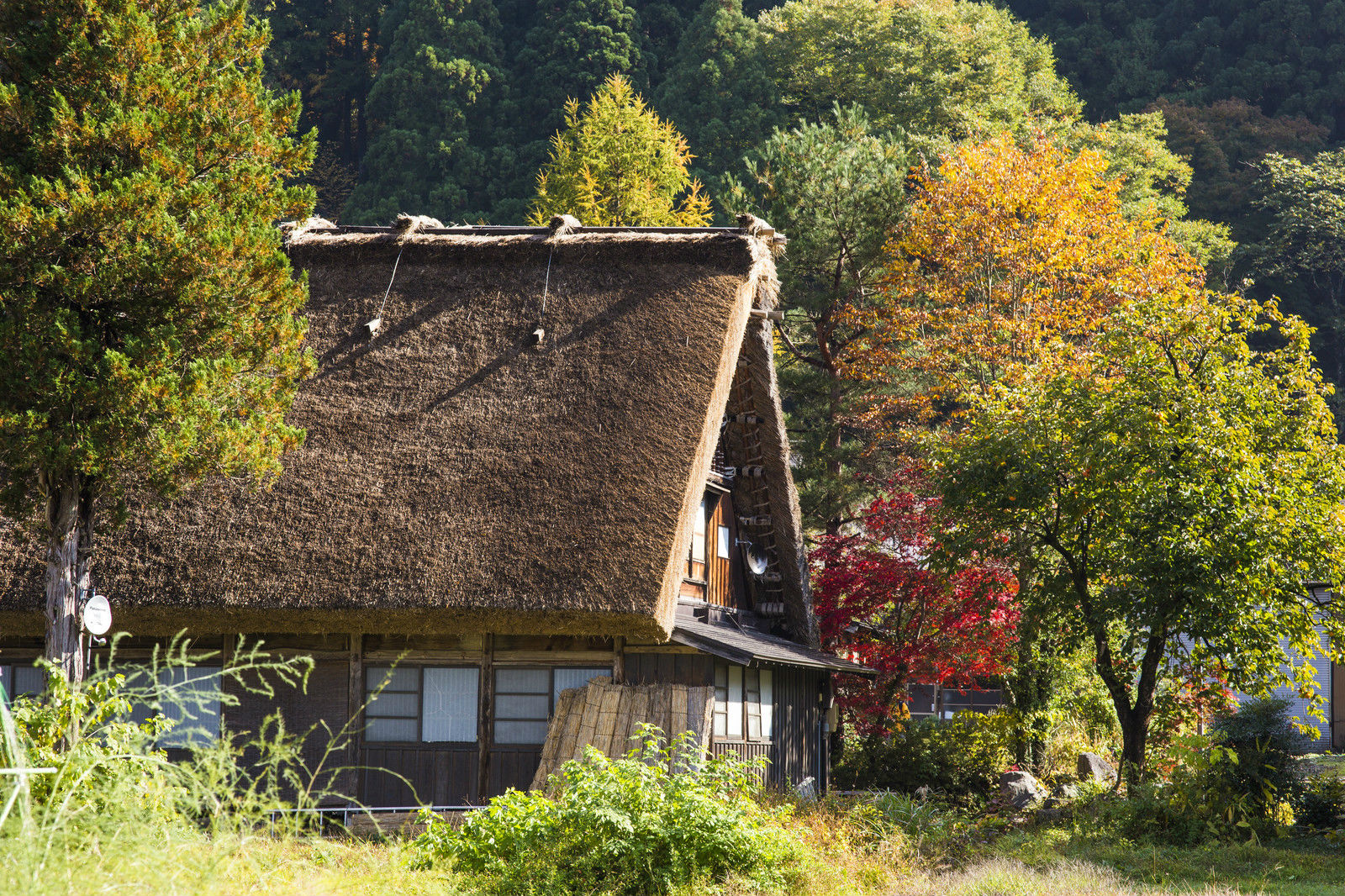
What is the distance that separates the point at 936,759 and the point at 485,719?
7.40 metres

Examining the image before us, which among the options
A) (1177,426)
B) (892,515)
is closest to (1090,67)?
(892,515)

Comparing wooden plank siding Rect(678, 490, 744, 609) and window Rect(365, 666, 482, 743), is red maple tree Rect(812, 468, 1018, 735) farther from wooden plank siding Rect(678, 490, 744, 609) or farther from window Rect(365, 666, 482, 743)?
window Rect(365, 666, 482, 743)

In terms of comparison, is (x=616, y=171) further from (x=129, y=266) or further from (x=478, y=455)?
(x=129, y=266)

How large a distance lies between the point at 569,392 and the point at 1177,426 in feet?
23.4

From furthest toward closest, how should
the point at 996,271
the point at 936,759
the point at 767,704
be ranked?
the point at 996,271
the point at 936,759
the point at 767,704

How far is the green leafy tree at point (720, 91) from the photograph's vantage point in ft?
115

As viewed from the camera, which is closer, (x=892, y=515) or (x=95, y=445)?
(x=95, y=445)

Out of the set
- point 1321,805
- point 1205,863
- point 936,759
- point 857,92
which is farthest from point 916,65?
point 1205,863

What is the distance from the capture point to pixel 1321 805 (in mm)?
11758

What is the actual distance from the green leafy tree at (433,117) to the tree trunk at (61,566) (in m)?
24.7

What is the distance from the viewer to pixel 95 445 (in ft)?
30.2

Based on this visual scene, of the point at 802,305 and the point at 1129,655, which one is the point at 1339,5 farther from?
the point at 1129,655

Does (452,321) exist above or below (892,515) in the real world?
above

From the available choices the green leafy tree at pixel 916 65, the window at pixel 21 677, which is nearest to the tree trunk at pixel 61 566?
the window at pixel 21 677
